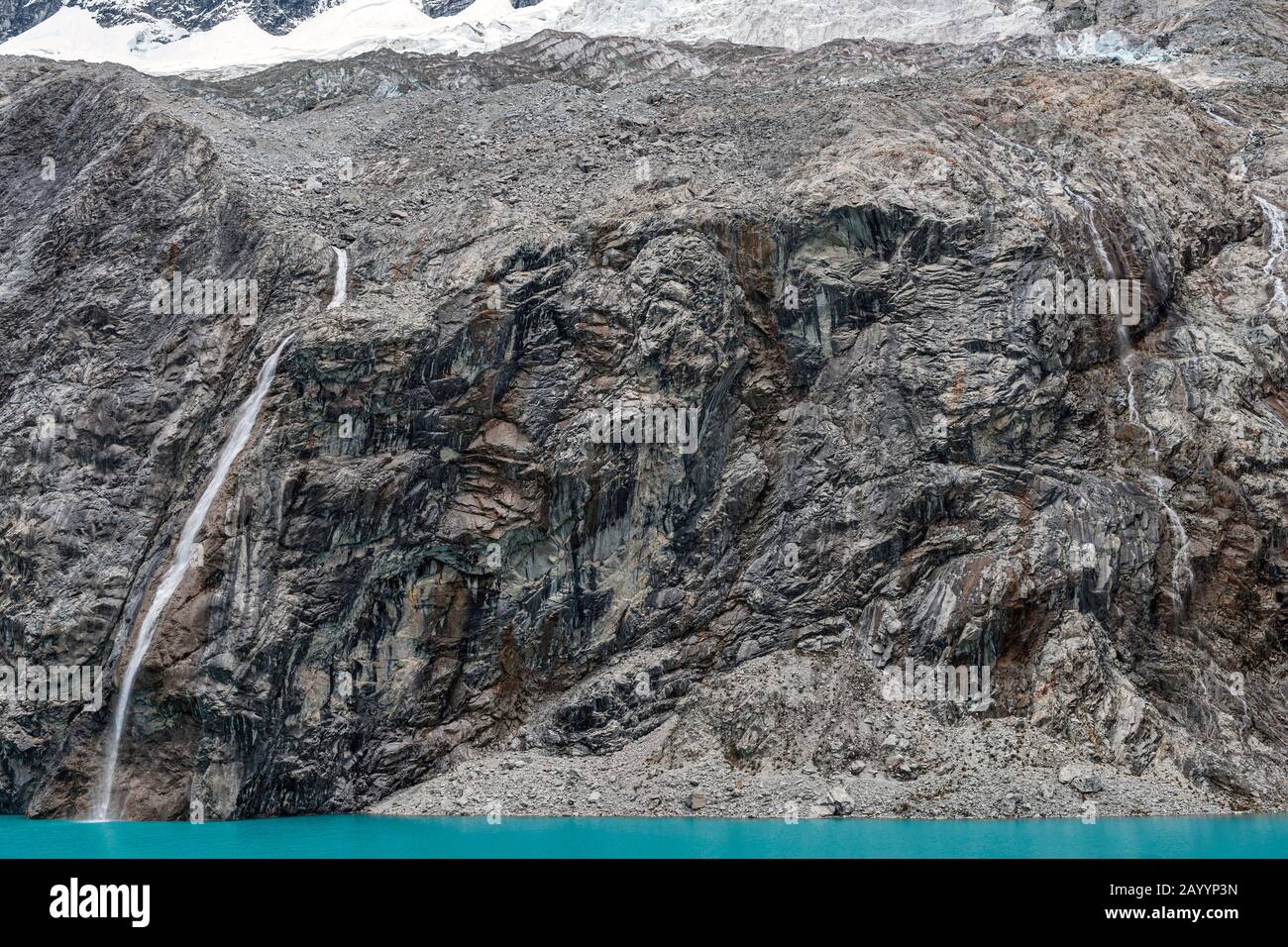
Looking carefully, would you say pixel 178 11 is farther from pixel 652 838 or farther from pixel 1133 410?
pixel 652 838

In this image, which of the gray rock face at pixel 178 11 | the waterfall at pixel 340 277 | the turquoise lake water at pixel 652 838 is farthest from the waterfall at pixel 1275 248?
the gray rock face at pixel 178 11

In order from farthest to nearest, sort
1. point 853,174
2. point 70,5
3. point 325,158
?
1. point 70,5
2. point 325,158
3. point 853,174

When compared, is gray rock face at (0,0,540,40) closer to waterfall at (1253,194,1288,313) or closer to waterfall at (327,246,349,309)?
waterfall at (327,246,349,309)

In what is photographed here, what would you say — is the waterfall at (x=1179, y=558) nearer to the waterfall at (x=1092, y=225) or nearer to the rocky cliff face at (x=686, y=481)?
the rocky cliff face at (x=686, y=481)

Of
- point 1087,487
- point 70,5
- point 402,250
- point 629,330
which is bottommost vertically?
point 1087,487

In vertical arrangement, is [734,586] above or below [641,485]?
below

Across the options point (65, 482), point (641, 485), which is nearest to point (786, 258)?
point (641, 485)

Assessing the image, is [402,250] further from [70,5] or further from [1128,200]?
[70,5]
